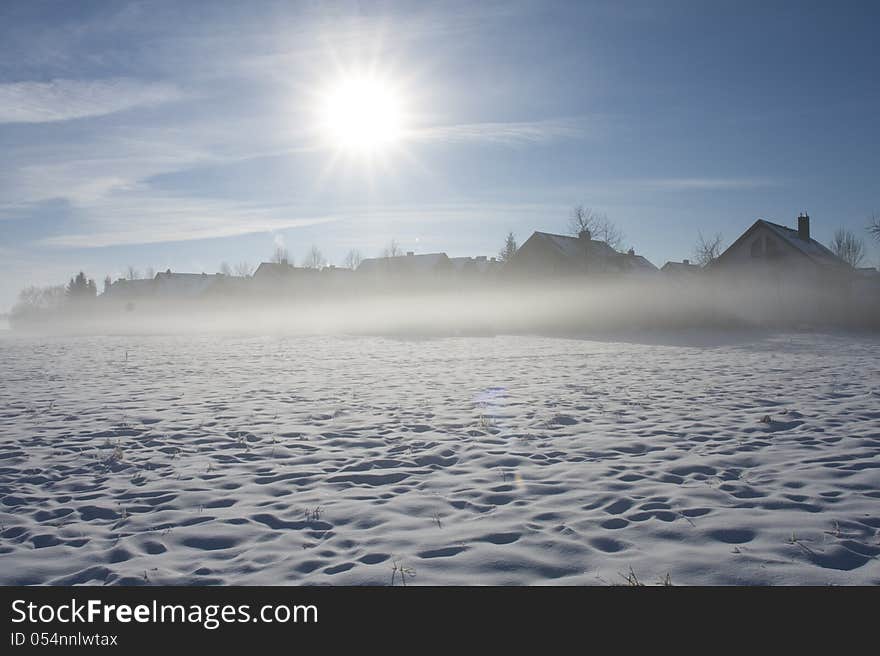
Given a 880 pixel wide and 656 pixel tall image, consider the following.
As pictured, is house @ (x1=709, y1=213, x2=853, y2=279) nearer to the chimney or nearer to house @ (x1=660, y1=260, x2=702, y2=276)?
the chimney

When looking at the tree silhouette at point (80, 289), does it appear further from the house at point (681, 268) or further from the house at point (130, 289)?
the house at point (681, 268)

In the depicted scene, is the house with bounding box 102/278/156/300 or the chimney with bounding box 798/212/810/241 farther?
the house with bounding box 102/278/156/300

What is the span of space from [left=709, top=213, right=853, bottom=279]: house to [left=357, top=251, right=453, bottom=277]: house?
34232 mm

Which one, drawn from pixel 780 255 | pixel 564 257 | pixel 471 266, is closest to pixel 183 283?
pixel 471 266

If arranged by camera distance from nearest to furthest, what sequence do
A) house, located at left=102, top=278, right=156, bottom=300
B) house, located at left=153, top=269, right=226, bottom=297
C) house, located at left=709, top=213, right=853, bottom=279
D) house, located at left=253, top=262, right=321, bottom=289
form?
house, located at left=709, top=213, right=853, bottom=279 → house, located at left=253, top=262, right=321, bottom=289 → house, located at left=153, top=269, right=226, bottom=297 → house, located at left=102, top=278, right=156, bottom=300

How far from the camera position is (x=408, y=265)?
71938mm

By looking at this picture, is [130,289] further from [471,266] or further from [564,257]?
[564,257]

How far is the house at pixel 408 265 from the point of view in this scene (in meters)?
70.5

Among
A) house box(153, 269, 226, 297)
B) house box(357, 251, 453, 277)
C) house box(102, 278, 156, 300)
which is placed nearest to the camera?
house box(357, 251, 453, 277)

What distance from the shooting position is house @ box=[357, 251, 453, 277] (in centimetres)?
7053

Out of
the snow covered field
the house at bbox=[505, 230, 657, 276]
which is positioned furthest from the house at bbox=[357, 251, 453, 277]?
the snow covered field

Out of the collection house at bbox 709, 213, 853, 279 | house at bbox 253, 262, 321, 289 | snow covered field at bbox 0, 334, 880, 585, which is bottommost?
snow covered field at bbox 0, 334, 880, 585

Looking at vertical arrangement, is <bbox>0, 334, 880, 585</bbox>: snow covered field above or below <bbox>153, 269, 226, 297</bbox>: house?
below

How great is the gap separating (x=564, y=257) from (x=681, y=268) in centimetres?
5776
